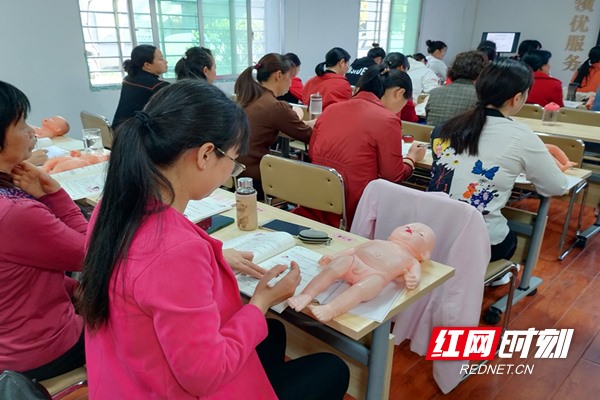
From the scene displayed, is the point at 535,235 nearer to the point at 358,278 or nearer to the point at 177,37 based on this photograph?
the point at 358,278

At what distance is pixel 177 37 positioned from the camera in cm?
488

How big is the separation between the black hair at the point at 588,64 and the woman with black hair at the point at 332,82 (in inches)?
122

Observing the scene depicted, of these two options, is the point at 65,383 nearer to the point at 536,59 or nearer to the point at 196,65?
the point at 196,65

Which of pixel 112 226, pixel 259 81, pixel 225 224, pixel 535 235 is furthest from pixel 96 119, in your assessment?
pixel 535 235

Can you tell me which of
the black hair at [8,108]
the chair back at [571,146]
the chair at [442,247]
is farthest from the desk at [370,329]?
the chair back at [571,146]

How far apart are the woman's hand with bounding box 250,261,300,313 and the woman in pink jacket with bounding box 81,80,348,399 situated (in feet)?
0.30

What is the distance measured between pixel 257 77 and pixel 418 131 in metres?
1.15

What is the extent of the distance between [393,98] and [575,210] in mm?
2249

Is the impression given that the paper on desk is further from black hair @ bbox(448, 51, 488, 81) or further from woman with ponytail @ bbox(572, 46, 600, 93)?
woman with ponytail @ bbox(572, 46, 600, 93)

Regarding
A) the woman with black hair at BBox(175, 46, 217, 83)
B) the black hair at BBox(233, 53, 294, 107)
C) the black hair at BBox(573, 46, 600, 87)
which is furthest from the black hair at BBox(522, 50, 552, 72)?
the woman with black hair at BBox(175, 46, 217, 83)

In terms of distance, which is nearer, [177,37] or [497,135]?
[497,135]

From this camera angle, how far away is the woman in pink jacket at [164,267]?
710mm

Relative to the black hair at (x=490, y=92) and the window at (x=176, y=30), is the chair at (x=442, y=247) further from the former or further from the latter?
the window at (x=176, y=30)

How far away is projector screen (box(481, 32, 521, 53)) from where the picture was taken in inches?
330
